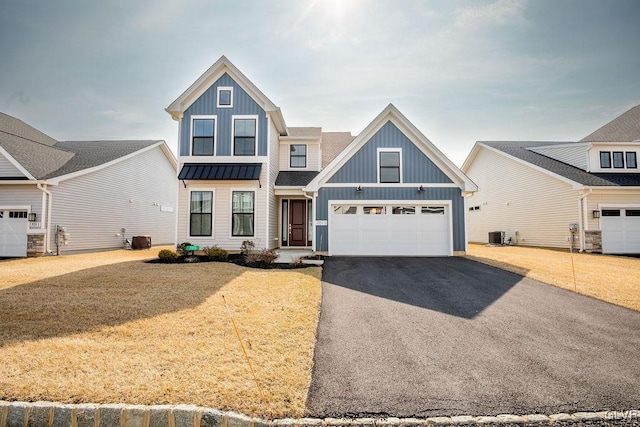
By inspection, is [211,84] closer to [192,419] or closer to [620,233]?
[192,419]

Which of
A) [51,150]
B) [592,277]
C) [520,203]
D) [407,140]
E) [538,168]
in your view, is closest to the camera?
[592,277]

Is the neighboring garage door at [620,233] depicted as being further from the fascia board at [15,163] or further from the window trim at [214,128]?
the fascia board at [15,163]

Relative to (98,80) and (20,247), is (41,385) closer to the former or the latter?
(20,247)

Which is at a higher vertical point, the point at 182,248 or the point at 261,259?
the point at 182,248

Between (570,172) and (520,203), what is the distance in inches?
132

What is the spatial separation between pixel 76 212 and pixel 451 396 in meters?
18.4

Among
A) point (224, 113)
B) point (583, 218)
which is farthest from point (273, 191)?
point (583, 218)

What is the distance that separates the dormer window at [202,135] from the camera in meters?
14.6

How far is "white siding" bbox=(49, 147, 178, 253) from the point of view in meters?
15.2

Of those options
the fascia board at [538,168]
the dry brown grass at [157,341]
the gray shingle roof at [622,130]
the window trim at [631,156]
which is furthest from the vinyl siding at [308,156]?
the gray shingle roof at [622,130]

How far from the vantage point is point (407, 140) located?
14500 mm

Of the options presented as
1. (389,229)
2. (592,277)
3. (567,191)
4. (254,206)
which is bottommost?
(592,277)

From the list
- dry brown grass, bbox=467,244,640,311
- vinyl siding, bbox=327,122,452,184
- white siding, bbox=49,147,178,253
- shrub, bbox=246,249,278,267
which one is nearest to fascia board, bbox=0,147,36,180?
white siding, bbox=49,147,178,253

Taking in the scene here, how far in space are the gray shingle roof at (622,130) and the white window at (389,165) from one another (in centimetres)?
1618
